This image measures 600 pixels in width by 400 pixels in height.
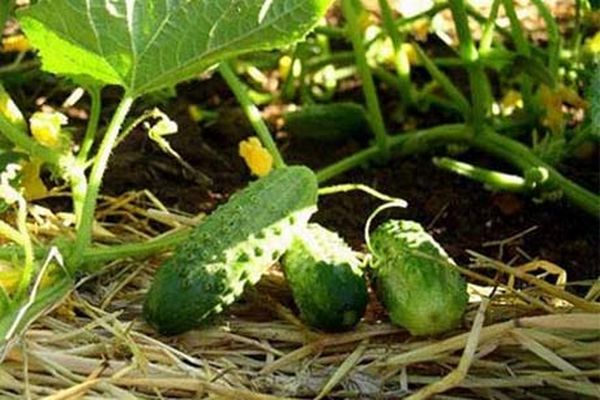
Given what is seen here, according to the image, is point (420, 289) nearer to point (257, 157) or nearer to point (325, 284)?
point (325, 284)

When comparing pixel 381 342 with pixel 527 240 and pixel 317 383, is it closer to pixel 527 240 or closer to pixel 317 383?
pixel 317 383

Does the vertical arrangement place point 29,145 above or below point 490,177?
above

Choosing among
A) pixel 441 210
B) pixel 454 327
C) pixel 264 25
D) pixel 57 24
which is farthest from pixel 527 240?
pixel 57 24

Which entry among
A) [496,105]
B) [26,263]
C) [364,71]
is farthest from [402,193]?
[26,263]

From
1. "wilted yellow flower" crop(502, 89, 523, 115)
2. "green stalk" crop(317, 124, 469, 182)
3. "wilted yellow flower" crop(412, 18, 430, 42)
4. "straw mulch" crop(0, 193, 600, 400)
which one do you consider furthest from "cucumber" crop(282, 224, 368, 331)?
"wilted yellow flower" crop(412, 18, 430, 42)

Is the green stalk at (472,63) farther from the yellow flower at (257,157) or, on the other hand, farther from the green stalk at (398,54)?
the yellow flower at (257,157)

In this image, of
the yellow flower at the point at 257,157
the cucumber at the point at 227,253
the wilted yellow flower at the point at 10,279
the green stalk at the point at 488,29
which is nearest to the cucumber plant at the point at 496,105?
the green stalk at the point at 488,29
